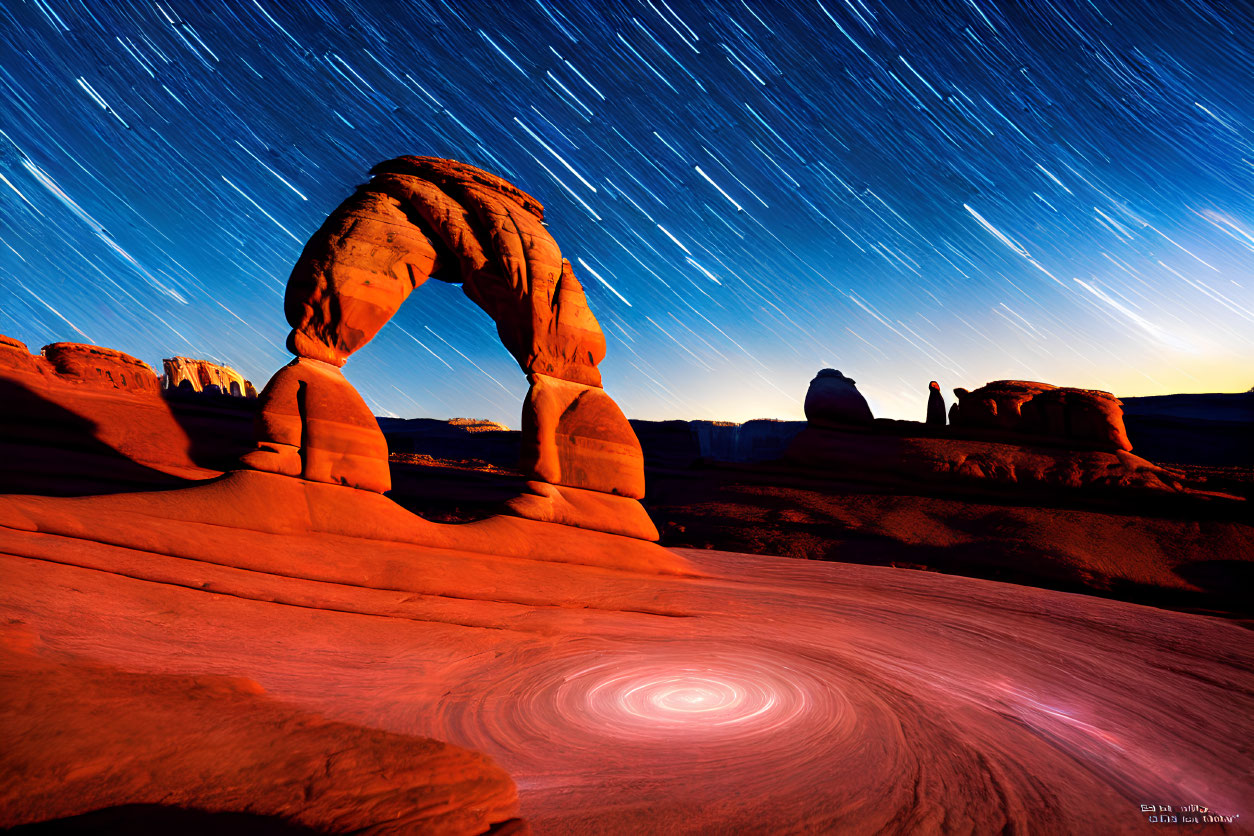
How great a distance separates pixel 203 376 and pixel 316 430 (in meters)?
48.2

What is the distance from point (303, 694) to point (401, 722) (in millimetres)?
763

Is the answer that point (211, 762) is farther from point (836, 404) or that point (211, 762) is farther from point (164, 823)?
point (836, 404)

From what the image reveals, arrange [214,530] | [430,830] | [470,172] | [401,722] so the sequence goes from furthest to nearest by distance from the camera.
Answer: [470,172] < [214,530] < [401,722] < [430,830]

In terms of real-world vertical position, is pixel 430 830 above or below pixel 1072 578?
above

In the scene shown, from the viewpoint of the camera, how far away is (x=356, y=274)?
24.9 ft

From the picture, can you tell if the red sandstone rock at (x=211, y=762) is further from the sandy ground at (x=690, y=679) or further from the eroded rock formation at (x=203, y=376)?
the eroded rock formation at (x=203, y=376)

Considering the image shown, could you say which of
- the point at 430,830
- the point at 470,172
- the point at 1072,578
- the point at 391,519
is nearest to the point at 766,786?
the point at 430,830

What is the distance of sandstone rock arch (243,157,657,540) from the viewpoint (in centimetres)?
729

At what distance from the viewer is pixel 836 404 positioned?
73.7ft

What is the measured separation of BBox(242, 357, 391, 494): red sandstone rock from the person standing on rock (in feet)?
65.0

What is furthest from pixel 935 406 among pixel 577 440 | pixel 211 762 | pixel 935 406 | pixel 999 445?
pixel 211 762

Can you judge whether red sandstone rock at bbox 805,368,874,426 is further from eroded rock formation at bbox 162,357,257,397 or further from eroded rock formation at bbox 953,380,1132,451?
eroded rock formation at bbox 162,357,257,397

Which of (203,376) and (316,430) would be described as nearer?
(316,430)

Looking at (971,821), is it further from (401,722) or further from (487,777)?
(401,722)
